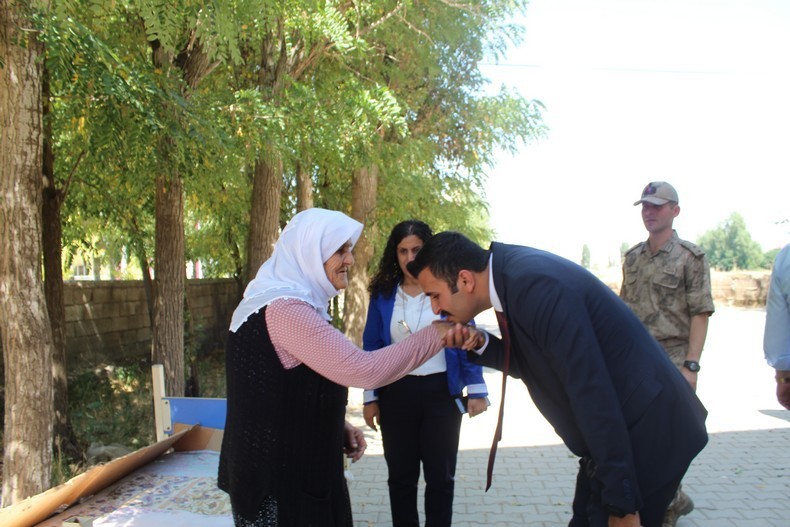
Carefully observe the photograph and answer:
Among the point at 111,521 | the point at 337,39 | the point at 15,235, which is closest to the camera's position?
the point at 111,521

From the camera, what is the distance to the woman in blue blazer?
384 centimetres

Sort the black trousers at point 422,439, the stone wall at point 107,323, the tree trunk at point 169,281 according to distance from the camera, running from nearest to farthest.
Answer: the black trousers at point 422,439 → the tree trunk at point 169,281 → the stone wall at point 107,323

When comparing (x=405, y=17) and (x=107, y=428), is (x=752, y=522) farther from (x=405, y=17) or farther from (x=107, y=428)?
(x=107, y=428)

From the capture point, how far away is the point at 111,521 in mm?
3264

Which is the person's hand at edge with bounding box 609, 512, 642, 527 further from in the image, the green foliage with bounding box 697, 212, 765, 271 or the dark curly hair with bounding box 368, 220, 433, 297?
the green foliage with bounding box 697, 212, 765, 271

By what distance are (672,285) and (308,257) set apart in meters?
2.77

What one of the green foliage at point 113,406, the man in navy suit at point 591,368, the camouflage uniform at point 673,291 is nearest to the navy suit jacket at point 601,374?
the man in navy suit at point 591,368

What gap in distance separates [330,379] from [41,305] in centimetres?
276

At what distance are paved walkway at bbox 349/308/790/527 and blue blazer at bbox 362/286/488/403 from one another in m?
1.81

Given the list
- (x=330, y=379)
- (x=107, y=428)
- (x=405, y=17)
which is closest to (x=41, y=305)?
(x=330, y=379)

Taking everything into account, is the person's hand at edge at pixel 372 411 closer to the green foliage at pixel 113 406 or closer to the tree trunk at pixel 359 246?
the green foliage at pixel 113 406

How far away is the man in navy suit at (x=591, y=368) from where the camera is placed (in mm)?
2184

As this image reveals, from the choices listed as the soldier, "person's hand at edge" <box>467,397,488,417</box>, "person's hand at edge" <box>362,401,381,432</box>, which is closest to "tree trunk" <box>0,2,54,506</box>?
"person's hand at edge" <box>362,401,381,432</box>

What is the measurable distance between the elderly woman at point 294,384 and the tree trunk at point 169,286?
5.08m
